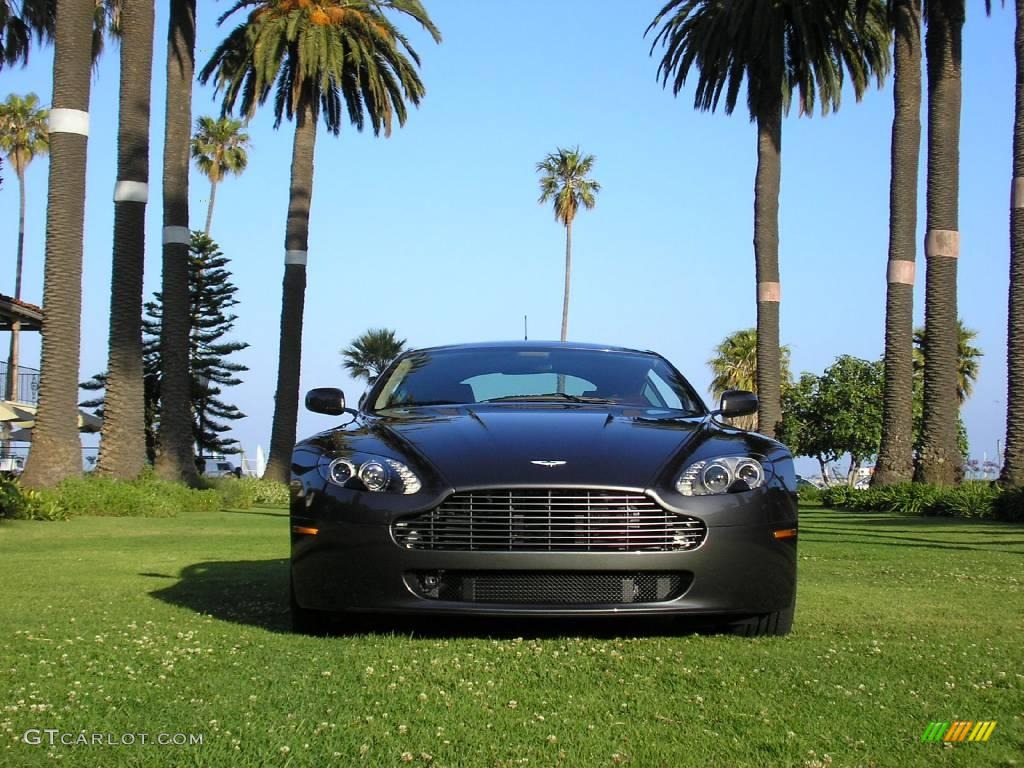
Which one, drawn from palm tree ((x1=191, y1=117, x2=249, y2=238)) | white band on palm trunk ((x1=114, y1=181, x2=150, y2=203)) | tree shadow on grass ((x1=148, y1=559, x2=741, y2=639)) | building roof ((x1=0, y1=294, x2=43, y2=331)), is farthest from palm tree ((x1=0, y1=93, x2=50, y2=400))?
tree shadow on grass ((x1=148, y1=559, x2=741, y2=639))

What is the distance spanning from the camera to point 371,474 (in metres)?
5.34

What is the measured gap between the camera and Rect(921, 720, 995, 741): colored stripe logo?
379 centimetres

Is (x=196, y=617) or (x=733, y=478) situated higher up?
(x=733, y=478)

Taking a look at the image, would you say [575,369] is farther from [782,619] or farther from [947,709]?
[947,709]

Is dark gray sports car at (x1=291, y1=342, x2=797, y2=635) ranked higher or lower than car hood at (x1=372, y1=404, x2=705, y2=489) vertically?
lower

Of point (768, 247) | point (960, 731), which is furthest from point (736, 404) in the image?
point (768, 247)

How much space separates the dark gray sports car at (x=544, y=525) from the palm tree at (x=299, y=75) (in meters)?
24.1

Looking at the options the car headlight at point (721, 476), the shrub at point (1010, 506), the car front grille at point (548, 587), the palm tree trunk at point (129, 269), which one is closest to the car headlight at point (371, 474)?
the car front grille at point (548, 587)

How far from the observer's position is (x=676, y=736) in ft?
12.3

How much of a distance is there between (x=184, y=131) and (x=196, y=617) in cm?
1978

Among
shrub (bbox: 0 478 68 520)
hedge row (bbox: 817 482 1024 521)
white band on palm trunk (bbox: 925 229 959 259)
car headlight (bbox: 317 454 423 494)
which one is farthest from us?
white band on palm trunk (bbox: 925 229 959 259)

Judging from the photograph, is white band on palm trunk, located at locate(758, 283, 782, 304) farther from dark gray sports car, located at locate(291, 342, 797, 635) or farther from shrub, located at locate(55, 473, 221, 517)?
dark gray sports car, located at locate(291, 342, 797, 635)

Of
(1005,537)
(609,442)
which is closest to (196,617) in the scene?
(609,442)

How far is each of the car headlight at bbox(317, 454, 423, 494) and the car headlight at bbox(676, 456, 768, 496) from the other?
1.14 meters
